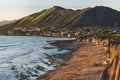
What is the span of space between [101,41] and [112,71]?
80547mm

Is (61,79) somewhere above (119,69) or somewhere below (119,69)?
below

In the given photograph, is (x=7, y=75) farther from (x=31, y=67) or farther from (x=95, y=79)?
(x=95, y=79)

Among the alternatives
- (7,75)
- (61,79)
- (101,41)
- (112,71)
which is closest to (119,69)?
(112,71)

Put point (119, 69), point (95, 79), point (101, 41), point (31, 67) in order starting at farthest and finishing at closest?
point (101, 41) < point (31, 67) < point (95, 79) < point (119, 69)

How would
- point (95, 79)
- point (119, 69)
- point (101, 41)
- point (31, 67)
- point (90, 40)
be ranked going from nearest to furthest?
point (119, 69) → point (95, 79) → point (31, 67) → point (101, 41) → point (90, 40)

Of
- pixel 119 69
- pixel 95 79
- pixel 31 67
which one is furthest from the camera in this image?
pixel 31 67

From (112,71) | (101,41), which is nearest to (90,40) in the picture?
(101,41)

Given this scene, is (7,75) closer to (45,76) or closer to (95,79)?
(45,76)

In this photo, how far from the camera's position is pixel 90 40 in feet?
408

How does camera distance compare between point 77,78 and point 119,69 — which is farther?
point 77,78

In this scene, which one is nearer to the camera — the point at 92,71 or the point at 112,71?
the point at 112,71

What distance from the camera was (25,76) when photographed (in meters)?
39.4

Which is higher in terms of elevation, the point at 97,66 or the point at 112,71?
the point at 112,71

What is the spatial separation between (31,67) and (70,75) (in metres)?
11.3
